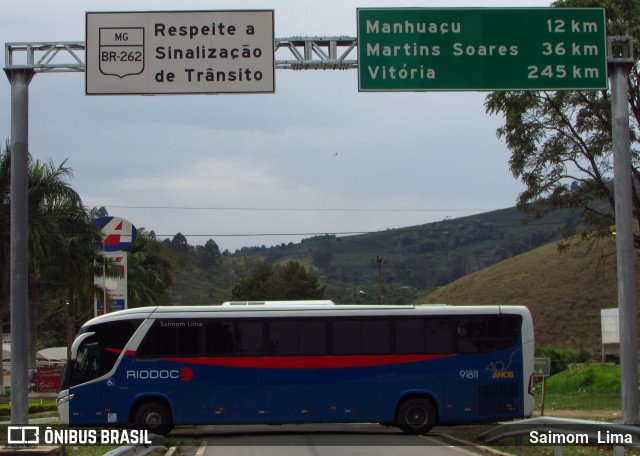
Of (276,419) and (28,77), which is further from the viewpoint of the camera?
(276,419)

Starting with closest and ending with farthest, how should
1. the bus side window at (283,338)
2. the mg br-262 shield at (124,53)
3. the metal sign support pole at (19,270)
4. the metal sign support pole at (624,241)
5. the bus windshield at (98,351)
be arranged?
the metal sign support pole at (19,270) → the metal sign support pole at (624,241) → the mg br-262 shield at (124,53) → the bus windshield at (98,351) → the bus side window at (283,338)

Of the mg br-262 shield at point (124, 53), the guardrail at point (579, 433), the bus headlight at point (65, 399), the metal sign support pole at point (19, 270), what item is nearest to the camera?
the guardrail at point (579, 433)

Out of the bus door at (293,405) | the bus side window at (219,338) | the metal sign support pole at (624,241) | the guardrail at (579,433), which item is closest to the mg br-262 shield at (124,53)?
the bus side window at (219,338)

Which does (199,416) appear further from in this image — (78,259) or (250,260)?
(250,260)

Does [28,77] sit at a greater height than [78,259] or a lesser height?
greater

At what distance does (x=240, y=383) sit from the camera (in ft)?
68.6

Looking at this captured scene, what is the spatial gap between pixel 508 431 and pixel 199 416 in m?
7.93

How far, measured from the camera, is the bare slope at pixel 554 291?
77.3 metres

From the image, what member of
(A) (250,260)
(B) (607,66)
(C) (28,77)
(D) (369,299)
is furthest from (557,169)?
(A) (250,260)

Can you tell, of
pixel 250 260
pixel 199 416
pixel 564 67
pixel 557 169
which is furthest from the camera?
pixel 250 260

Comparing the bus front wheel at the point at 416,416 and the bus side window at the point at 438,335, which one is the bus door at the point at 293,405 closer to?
the bus front wheel at the point at 416,416

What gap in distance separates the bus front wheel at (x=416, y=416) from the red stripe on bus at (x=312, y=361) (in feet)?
3.27

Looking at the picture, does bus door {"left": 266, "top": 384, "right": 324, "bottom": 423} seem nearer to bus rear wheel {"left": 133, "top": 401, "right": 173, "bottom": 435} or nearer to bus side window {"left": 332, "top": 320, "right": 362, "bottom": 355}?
bus side window {"left": 332, "top": 320, "right": 362, "bottom": 355}

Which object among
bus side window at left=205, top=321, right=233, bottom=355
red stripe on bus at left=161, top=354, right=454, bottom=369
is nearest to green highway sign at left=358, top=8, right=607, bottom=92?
red stripe on bus at left=161, top=354, right=454, bottom=369
